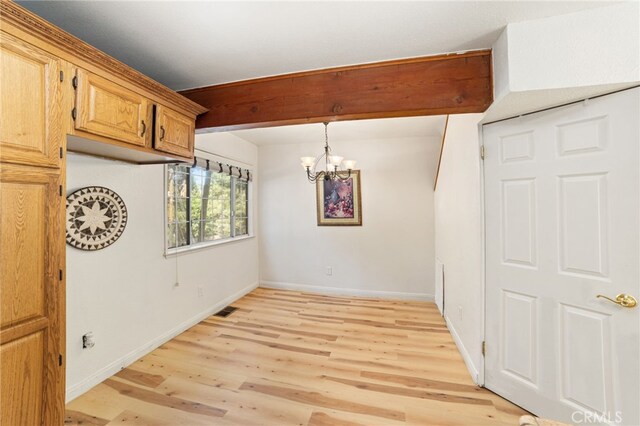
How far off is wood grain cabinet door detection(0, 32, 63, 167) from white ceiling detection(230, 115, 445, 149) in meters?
2.40

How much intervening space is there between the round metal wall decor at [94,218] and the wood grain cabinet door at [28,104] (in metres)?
0.89

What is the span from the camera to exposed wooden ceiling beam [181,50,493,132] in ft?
5.64

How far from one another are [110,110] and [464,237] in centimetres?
285

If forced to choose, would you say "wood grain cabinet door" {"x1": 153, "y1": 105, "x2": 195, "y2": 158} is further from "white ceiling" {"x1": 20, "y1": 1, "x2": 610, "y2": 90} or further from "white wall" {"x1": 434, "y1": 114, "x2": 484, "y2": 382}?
"white wall" {"x1": 434, "y1": 114, "x2": 484, "y2": 382}

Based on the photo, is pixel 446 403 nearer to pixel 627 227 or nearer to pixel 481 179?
pixel 627 227

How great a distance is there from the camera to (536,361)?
1725 mm

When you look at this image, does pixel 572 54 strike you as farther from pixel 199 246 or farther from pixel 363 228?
pixel 199 246

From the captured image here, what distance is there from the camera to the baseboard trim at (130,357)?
1.92 meters

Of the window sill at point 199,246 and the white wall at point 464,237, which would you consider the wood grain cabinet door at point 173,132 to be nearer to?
the window sill at point 199,246

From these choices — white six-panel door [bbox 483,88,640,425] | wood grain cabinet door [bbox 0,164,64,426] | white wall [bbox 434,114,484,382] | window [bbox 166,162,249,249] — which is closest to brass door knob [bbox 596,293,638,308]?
white six-panel door [bbox 483,88,640,425]

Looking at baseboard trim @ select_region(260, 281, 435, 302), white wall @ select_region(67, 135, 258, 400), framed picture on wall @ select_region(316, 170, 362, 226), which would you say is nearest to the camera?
white wall @ select_region(67, 135, 258, 400)

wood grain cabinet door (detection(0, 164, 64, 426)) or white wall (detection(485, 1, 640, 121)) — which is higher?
white wall (detection(485, 1, 640, 121))

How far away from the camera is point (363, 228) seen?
4.14 m

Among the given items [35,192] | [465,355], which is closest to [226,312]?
[35,192]
